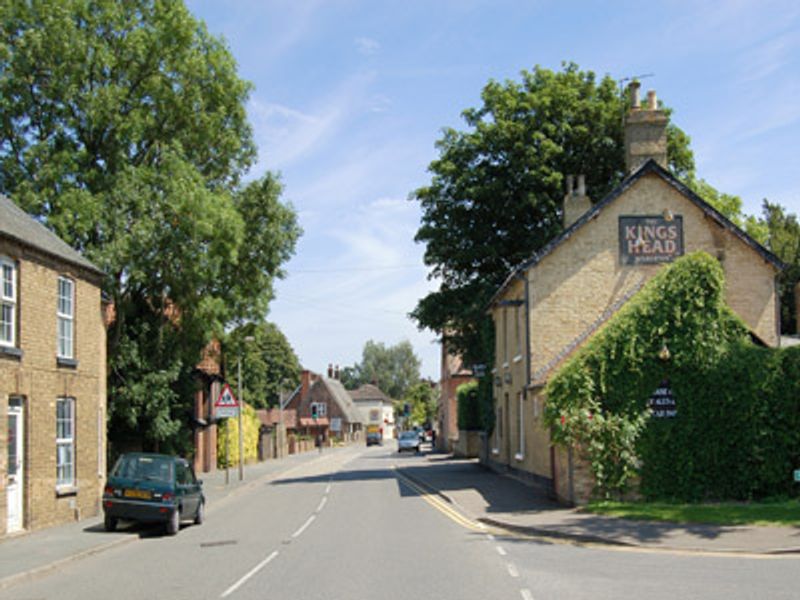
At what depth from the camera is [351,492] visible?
96.5ft

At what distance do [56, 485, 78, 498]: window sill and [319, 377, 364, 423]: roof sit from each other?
90.1 m

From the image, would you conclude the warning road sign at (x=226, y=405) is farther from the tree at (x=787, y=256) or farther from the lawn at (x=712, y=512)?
the tree at (x=787, y=256)

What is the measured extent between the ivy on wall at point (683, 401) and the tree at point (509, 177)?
556 inches

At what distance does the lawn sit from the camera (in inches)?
687

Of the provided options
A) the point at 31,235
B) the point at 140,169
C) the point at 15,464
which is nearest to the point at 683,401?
the point at 15,464

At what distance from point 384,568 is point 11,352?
32.1 feet

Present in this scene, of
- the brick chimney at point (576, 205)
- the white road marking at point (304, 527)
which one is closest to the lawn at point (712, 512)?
the white road marking at point (304, 527)

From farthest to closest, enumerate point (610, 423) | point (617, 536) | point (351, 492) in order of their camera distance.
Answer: point (351, 492), point (610, 423), point (617, 536)

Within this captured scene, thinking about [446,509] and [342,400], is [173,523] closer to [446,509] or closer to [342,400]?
[446,509]

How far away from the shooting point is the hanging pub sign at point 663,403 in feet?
69.4

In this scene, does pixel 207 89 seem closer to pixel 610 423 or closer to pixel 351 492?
pixel 351 492

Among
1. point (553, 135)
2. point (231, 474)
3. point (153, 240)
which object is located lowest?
point (231, 474)

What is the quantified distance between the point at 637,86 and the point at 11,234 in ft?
68.3

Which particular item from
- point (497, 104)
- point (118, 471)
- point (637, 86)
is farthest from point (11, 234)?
point (497, 104)
